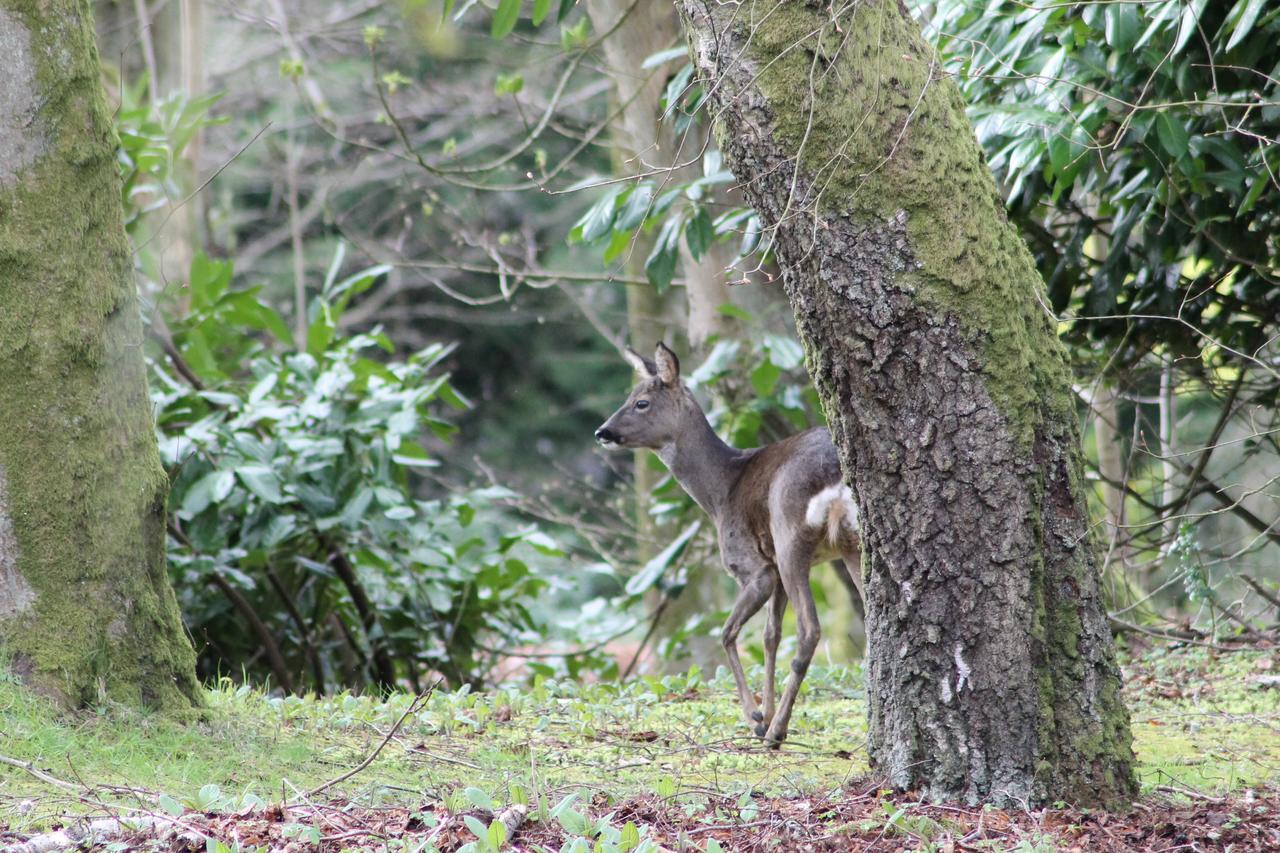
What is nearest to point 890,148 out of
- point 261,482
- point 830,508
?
point 830,508

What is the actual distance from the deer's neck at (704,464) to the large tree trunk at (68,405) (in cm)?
299

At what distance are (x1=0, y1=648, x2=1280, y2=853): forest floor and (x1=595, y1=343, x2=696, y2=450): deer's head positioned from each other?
177cm

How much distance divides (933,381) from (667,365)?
320cm

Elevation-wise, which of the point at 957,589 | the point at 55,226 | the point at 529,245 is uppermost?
the point at 529,245

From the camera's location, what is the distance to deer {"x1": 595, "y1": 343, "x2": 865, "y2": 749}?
561 cm

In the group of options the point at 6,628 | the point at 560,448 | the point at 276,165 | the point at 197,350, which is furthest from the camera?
the point at 560,448

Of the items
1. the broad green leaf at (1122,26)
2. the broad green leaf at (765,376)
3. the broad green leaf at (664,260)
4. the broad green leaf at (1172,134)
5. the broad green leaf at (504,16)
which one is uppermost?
the broad green leaf at (504,16)

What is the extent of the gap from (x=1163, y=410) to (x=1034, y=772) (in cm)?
342

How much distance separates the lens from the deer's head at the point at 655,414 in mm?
6836

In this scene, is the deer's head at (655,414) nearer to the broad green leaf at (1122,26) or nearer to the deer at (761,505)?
the deer at (761,505)

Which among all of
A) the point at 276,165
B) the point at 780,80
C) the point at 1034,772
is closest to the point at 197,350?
the point at 780,80

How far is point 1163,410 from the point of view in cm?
662

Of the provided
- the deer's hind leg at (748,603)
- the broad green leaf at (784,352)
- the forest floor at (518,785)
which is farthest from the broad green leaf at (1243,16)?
the deer's hind leg at (748,603)

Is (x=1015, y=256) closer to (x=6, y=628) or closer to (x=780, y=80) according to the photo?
(x=780, y=80)
